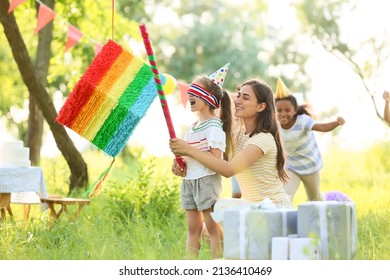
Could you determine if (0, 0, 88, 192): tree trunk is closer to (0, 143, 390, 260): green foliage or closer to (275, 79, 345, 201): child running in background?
(0, 143, 390, 260): green foliage

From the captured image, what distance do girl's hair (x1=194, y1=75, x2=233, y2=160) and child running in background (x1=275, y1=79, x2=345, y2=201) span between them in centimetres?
167

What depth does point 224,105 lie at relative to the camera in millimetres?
4926

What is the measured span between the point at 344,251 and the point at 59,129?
17.4 feet

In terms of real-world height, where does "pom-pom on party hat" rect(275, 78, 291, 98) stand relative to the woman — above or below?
above

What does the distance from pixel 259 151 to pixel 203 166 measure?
0.39 meters

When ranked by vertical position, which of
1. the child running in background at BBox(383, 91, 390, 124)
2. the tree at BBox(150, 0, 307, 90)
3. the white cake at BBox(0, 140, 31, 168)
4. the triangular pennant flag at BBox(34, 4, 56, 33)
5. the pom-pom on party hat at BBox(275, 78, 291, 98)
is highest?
the tree at BBox(150, 0, 307, 90)

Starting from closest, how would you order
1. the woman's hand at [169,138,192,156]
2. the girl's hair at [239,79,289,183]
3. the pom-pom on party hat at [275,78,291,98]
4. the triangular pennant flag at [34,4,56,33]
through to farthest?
1. the woman's hand at [169,138,192,156]
2. the girl's hair at [239,79,289,183]
3. the pom-pom on party hat at [275,78,291,98]
4. the triangular pennant flag at [34,4,56,33]

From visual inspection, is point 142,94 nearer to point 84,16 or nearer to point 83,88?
point 83,88

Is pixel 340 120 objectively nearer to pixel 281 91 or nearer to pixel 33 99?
pixel 281 91

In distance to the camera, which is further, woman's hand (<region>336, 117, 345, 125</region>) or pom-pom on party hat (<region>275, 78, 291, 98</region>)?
pom-pom on party hat (<region>275, 78, 291, 98</region>)

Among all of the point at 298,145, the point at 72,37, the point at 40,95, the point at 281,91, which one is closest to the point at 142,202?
the point at 298,145

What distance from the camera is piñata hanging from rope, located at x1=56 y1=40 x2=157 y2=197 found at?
4566mm

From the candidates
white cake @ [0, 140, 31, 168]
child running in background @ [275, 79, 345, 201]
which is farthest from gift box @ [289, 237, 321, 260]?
white cake @ [0, 140, 31, 168]
